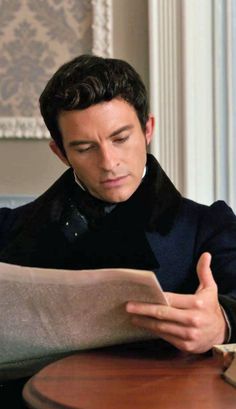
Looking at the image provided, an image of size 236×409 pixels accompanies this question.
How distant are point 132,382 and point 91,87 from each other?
1.99 ft

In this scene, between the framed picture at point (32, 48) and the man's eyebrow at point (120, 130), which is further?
the framed picture at point (32, 48)

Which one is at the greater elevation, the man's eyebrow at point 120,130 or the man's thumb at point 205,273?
the man's eyebrow at point 120,130

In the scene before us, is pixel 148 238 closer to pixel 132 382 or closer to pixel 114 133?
pixel 114 133

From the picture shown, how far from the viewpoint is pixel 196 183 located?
7.28ft

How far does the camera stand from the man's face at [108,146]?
4.87ft

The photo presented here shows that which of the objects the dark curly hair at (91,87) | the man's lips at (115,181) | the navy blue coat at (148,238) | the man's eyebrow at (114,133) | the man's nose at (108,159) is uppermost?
the dark curly hair at (91,87)

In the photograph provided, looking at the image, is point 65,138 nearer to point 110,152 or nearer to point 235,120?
point 110,152

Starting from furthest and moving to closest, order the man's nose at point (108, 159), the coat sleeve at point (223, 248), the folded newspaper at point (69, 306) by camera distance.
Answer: the man's nose at point (108, 159) → the coat sleeve at point (223, 248) → the folded newspaper at point (69, 306)

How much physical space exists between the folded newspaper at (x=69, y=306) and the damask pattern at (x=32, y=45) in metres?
1.14

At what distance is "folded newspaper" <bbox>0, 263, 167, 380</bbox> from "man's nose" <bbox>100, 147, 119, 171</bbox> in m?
0.35

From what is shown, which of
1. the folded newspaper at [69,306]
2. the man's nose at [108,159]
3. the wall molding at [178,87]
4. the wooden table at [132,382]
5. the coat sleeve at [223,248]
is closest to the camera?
the wooden table at [132,382]

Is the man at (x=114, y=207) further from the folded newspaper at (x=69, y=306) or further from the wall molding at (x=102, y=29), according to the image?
the wall molding at (x=102, y=29)

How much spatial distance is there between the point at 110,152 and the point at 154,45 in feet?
2.55

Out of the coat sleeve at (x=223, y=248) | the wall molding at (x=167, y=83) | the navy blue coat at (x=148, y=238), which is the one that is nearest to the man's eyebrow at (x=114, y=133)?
the navy blue coat at (x=148, y=238)
